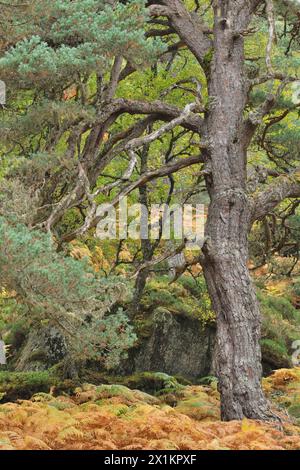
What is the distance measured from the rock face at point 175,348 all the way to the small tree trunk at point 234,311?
3.66 metres

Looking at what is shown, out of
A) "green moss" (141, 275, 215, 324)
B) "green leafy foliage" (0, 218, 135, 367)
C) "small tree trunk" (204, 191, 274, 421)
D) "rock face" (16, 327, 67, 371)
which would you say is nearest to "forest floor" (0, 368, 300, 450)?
"small tree trunk" (204, 191, 274, 421)

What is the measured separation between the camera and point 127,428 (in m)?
7.00

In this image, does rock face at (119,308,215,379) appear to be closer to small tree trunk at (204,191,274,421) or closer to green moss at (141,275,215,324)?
green moss at (141,275,215,324)

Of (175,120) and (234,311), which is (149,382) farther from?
(175,120)

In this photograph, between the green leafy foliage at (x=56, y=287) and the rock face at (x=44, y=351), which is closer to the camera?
the green leafy foliage at (x=56, y=287)

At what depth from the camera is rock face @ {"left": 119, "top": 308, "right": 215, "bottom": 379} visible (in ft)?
38.0

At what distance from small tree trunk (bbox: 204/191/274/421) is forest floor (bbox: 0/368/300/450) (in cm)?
44

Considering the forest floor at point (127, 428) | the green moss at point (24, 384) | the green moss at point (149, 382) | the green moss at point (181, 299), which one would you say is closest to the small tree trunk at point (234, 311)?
the forest floor at point (127, 428)

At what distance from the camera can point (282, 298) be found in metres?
15.5

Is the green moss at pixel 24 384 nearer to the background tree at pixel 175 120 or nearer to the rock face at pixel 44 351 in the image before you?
the rock face at pixel 44 351

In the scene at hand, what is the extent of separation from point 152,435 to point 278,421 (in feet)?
5.43

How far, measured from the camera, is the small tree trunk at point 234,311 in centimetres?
769

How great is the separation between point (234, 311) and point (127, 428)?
1911 millimetres
